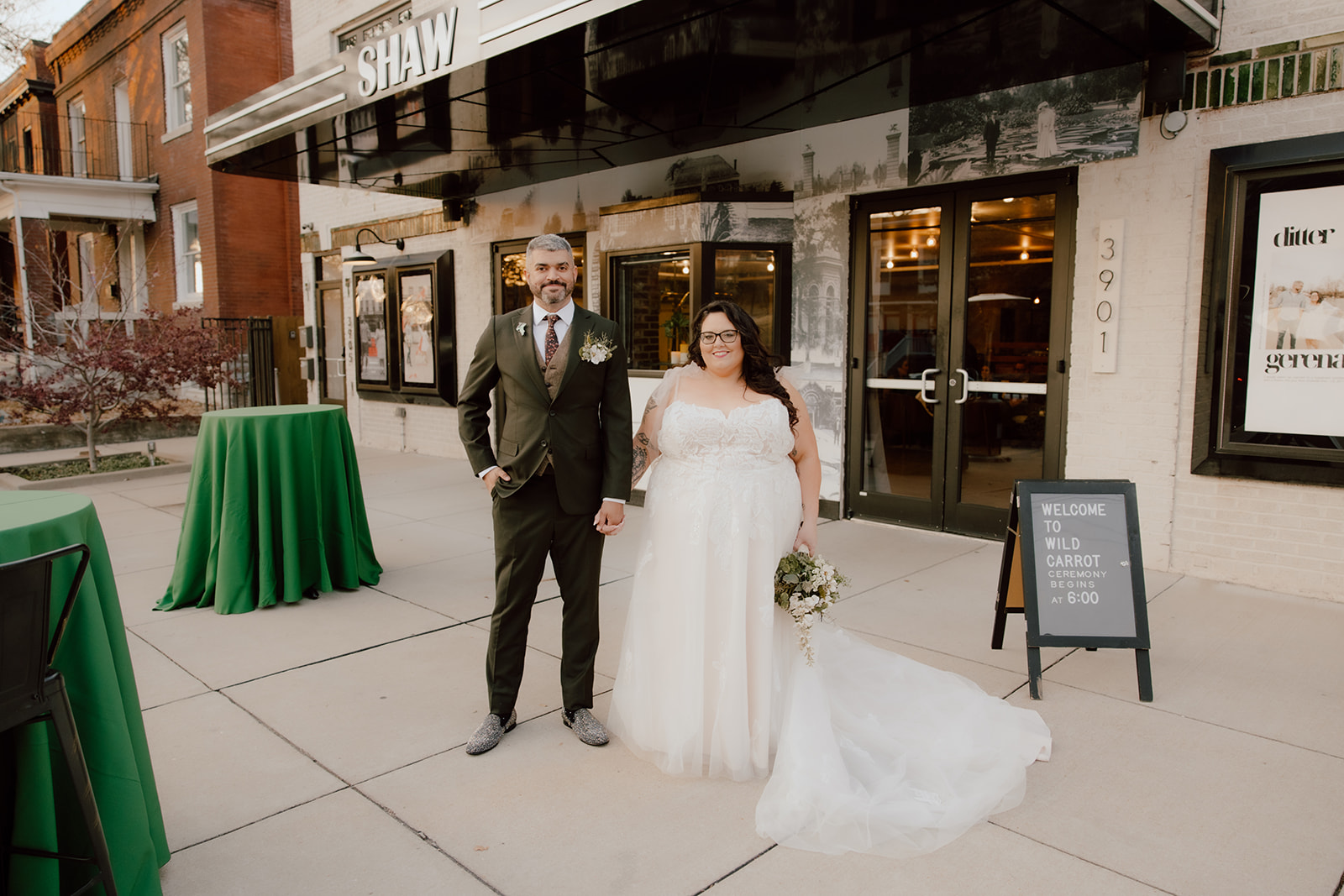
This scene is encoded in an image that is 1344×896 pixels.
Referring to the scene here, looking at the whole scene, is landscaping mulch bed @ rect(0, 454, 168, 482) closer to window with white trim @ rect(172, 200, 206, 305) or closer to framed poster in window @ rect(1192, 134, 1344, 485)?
window with white trim @ rect(172, 200, 206, 305)

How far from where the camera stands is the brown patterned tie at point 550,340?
11.0 feet

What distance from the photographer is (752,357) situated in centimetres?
348

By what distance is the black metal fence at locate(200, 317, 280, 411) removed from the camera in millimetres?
14242

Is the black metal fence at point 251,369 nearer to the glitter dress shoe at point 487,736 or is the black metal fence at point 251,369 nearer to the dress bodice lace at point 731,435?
the glitter dress shoe at point 487,736

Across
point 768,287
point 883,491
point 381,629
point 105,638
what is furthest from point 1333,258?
point 105,638

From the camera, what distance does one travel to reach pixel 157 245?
59.9 ft

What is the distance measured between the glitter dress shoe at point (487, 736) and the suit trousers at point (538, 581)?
0.04 metres

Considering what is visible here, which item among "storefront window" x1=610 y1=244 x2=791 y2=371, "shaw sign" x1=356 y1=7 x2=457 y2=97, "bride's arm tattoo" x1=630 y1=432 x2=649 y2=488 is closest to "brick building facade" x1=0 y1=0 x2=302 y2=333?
"shaw sign" x1=356 y1=7 x2=457 y2=97

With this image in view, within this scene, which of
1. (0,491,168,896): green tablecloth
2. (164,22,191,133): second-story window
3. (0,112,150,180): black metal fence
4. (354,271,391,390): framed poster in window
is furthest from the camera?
(0,112,150,180): black metal fence

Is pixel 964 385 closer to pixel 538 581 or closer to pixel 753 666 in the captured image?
pixel 753 666

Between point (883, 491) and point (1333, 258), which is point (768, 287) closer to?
point (883, 491)

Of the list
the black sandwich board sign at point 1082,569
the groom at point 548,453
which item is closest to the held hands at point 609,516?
the groom at point 548,453

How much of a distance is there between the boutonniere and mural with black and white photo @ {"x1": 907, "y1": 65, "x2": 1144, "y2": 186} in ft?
13.9

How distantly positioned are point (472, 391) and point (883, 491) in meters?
4.83
